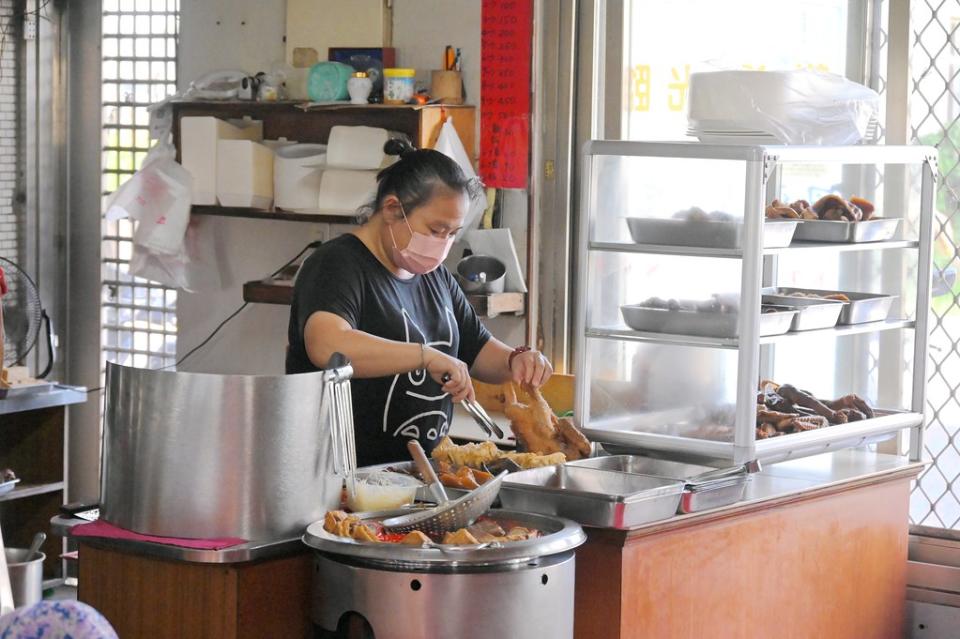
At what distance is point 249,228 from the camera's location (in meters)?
5.67

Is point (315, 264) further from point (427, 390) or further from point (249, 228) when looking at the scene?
point (249, 228)

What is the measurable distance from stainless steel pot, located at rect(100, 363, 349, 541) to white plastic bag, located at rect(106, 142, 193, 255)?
294 centimetres

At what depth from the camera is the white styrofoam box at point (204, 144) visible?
17.6ft

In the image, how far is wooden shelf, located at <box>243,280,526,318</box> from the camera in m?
4.74

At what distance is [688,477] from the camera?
3.13m

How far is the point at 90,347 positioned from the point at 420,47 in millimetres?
2281

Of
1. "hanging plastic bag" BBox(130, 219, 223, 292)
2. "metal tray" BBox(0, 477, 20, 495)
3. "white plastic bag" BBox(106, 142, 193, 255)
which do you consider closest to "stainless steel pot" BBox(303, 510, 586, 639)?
"metal tray" BBox(0, 477, 20, 495)

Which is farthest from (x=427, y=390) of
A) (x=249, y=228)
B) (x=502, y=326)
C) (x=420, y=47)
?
(x=249, y=228)

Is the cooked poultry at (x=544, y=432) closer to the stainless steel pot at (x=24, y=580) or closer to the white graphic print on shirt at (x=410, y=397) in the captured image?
the white graphic print on shirt at (x=410, y=397)

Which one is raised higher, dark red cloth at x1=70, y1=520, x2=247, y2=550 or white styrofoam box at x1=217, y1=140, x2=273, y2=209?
white styrofoam box at x1=217, y1=140, x2=273, y2=209

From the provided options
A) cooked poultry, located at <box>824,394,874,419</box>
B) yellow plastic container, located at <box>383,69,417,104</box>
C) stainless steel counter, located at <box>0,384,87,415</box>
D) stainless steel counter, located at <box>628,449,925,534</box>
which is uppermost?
yellow plastic container, located at <box>383,69,417,104</box>

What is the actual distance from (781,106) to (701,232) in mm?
563

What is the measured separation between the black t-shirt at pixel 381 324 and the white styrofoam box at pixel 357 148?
4.32ft

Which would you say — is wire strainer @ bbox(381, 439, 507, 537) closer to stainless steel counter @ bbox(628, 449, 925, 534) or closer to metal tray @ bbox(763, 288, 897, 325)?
stainless steel counter @ bbox(628, 449, 925, 534)
